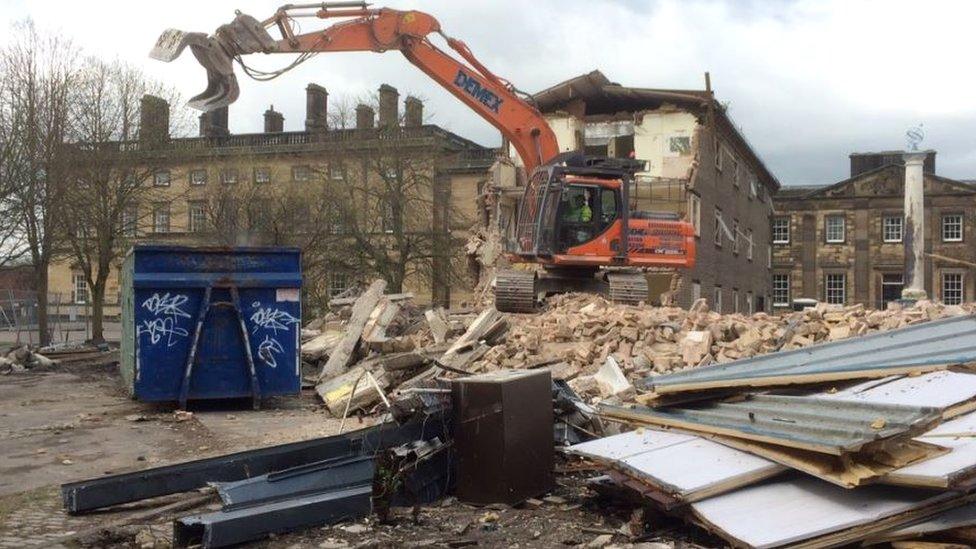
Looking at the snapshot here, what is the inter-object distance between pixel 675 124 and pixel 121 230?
15.8 meters

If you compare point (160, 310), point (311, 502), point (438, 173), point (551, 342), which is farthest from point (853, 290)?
point (311, 502)

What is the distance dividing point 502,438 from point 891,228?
54770mm

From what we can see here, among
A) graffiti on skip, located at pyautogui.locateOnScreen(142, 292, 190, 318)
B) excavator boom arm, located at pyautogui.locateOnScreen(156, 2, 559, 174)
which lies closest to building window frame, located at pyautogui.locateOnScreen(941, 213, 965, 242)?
excavator boom arm, located at pyautogui.locateOnScreen(156, 2, 559, 174)

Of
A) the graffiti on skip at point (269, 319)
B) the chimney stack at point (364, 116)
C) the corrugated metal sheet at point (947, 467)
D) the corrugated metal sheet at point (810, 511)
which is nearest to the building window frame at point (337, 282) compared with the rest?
the chimney stack at point (364, 116)

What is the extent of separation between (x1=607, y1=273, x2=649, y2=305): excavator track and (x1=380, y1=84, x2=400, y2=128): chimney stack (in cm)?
1921

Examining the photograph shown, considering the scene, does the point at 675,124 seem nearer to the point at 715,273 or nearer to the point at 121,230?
the point at 715,273

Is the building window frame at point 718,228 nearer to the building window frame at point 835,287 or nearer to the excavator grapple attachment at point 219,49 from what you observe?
the excavator grapple attachment at point 219,49

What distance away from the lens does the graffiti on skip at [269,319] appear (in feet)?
A: 37.8

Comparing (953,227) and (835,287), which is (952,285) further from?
(835,287)

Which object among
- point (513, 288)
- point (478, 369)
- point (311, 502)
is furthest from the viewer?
point (513, 288)

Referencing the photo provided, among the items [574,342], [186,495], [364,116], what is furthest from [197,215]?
[186,495]

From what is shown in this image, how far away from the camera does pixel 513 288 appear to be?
15.9 metres

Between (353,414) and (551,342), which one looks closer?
(353,414)

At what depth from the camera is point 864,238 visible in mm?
55719
